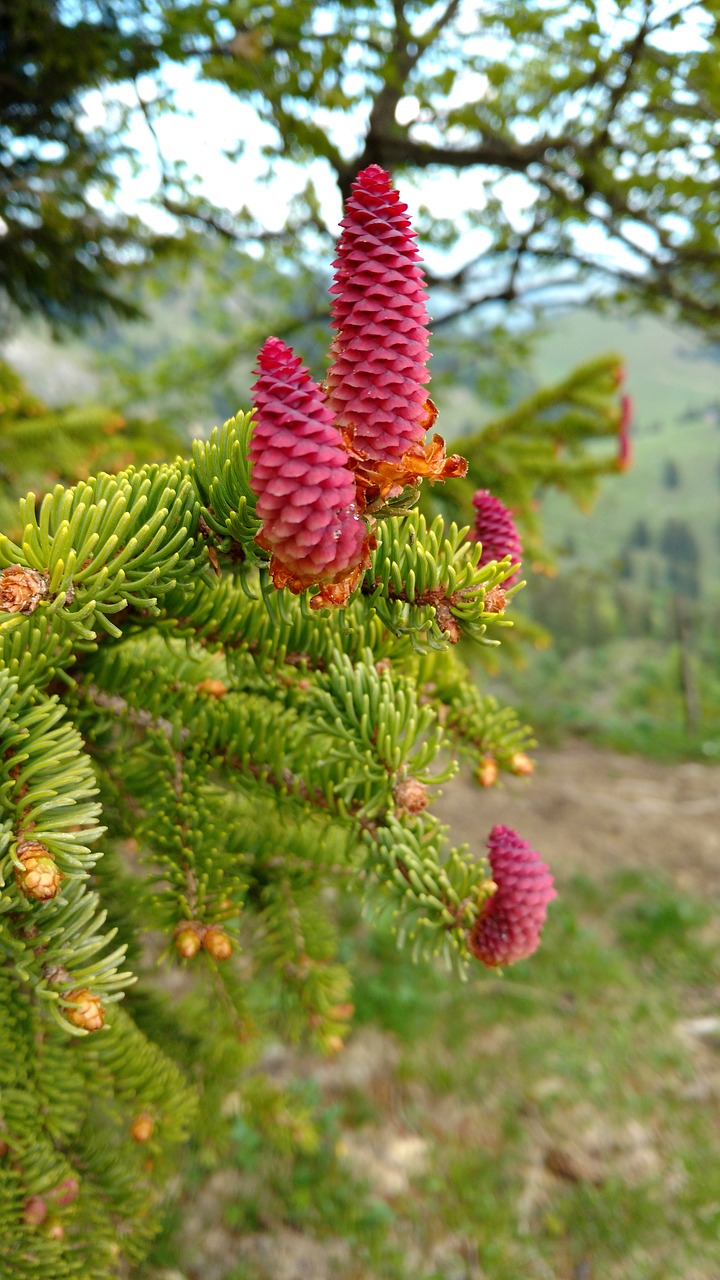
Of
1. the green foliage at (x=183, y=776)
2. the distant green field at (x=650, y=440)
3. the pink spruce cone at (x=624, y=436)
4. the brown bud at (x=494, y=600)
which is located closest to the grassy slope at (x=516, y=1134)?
the green foliage at (x=183, y=776)

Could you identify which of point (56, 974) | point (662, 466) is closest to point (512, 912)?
point (56, 974)

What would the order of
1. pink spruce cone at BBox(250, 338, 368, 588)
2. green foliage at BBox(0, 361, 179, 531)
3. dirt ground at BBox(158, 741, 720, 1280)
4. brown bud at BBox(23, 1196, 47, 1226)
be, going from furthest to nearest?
dirt ground at BBox(158, 741, 720, 1280) → green foliage at BBox(0, 361, 179, 531) → brown bud at BBox(23, 1196, 47, 1226) → pink spruce cone at BBox(250, 338, 368, 588)

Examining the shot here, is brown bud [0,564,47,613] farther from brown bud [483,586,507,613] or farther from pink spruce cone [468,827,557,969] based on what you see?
pink spruce cone [468,827,557,969]

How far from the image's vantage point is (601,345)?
98062 mm

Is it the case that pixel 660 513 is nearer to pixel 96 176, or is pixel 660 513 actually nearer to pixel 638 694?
pixel 638 694

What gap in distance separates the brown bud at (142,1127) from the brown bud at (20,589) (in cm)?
97

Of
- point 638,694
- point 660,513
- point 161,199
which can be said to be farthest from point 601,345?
point 161,199

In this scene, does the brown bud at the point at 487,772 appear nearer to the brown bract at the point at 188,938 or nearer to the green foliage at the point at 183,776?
the green foliage at the point at 183,776

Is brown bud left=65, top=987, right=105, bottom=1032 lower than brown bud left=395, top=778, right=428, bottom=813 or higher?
lower

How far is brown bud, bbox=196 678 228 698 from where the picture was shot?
1.15 metres

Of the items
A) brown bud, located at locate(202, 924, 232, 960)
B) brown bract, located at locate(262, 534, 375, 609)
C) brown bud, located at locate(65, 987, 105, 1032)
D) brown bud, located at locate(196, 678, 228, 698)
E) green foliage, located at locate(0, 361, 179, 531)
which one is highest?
green foliage, located at locate(0, 361, 179, 531)

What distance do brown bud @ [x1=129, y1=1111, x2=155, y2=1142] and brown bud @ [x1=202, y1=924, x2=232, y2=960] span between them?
0.47 meters

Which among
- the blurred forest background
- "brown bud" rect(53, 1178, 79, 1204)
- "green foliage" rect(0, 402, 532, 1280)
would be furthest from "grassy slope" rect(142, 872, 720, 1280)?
"brown bud" rect(53, 1178, 79, 1204)

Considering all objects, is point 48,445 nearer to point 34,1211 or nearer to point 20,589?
point 20,589
